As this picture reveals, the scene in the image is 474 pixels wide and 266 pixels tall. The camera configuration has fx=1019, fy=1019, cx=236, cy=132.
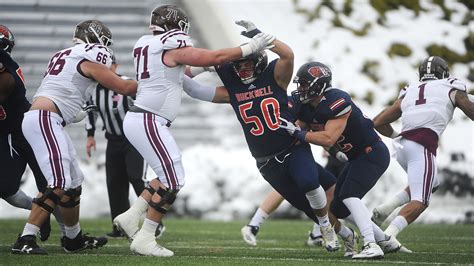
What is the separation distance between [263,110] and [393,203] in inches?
71.6

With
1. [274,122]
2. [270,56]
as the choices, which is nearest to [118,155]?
[274,122]

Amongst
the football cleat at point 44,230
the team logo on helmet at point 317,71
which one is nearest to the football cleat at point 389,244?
the team logo on helmet at point 317,71

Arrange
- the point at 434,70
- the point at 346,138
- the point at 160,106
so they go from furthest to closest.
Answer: the point at 434,70, the point at 346,138, the point at 160,106

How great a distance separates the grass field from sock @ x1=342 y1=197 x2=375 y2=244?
0.72 ft

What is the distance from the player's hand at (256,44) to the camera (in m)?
6.99

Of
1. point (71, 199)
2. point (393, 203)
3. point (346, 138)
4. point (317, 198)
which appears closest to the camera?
point (317, 198)

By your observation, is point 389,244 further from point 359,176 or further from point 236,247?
point 236,247

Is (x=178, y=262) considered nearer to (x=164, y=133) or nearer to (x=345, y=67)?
(x=164, y=133)

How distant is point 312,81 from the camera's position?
7.24 meters

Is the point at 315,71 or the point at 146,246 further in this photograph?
the point at 315,71

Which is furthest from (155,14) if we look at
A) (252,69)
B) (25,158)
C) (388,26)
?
(388,26)

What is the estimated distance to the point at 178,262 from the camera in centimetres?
654

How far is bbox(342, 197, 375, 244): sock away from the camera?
723cm

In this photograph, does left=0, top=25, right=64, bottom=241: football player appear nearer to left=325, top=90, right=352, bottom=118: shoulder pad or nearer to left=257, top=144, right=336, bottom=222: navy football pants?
left=257, top=144, right=336, bottom=222: navy football pants
